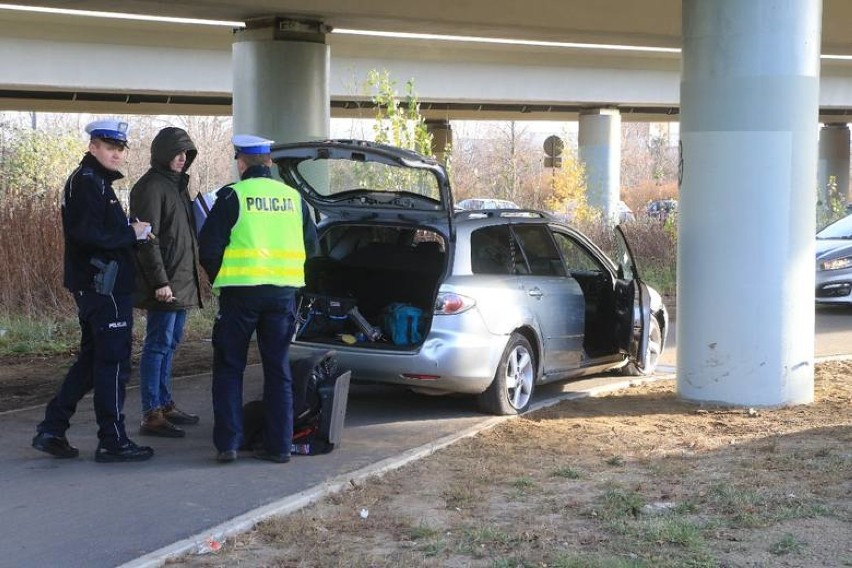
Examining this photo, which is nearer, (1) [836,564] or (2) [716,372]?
(1) [836,564]

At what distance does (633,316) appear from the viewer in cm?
1012

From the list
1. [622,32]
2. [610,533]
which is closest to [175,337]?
[610,533]

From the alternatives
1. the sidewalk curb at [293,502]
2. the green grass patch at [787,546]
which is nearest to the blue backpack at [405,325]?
the sidewalk curb at [293,502]

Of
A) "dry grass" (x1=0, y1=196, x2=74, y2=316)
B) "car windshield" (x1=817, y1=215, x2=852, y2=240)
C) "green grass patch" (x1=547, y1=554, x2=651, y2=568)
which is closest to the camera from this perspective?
"green grass patch" (x1=547, y1=554, x2=651, y2=568)

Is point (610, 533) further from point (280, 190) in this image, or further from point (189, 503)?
point (280, 190)

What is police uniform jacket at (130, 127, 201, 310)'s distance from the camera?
7.78 metres

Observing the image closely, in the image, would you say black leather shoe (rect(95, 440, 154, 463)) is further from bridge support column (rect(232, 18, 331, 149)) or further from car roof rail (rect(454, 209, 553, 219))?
bridge support column (rect(232, 18, 331, 149))

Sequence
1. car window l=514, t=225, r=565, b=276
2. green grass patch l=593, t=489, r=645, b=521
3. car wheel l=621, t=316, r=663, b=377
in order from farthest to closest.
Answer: car wheel l=621, t=316, r=663, b=377, car window l=514, t=225, r=565, b=276, green grass patch l=593, t=489, r=645, b=521

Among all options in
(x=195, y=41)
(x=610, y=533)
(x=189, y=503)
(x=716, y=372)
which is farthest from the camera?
(x=195, y=41)

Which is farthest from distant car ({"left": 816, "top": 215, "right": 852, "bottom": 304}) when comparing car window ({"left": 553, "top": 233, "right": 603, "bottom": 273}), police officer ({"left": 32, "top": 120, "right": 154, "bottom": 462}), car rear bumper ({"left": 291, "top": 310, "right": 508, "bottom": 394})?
police officer ({"left": 32, "top": 120, "right": 154, "bottom": 462})

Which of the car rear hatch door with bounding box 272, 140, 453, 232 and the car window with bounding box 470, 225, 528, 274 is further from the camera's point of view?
the car window with bounding box 470, 225, 528, 274

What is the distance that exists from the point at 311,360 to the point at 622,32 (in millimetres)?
12333

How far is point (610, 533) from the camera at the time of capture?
18.6 ft

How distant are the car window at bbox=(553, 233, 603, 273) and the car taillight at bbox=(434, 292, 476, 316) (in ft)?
5.76
